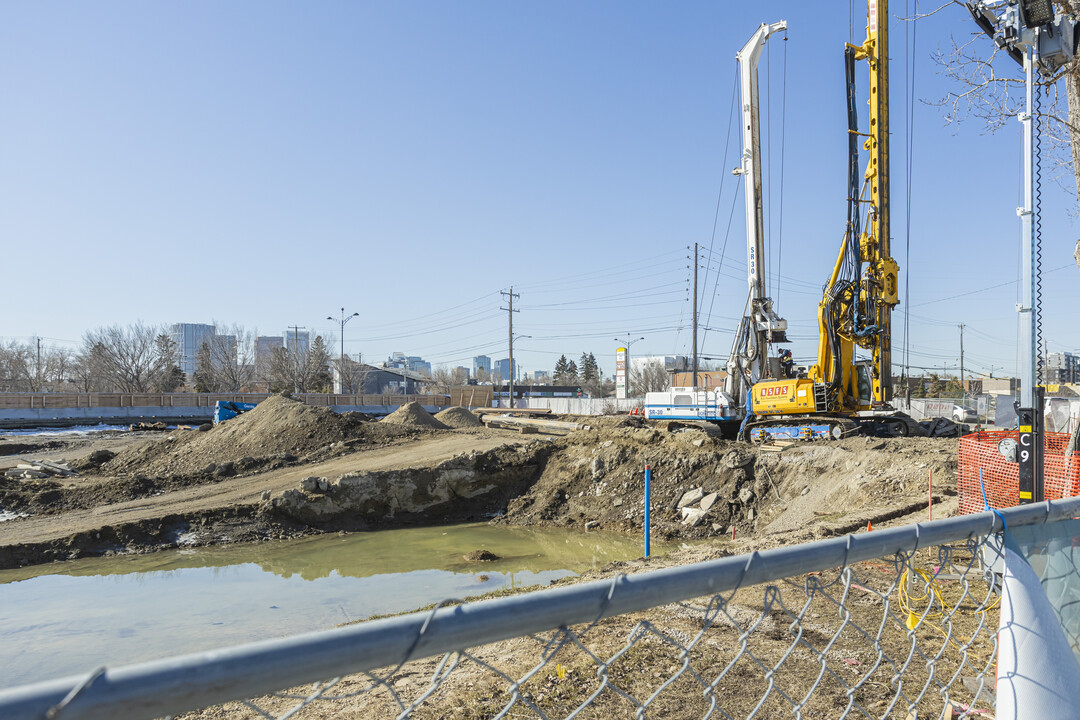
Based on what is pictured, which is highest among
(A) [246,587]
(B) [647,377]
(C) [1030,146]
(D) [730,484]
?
(C) [1030,146]

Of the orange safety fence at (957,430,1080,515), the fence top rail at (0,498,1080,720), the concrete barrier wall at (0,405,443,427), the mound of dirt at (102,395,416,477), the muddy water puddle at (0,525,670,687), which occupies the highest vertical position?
the fence top rail at (0,498,1080,720)

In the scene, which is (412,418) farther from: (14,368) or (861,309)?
(14,368)

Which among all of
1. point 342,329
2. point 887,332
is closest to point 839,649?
point 887,332

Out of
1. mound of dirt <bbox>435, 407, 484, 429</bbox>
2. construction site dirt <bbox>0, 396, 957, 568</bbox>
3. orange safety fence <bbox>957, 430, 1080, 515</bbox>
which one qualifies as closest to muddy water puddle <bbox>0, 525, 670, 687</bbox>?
construction site dirt <bbox>0, 396, 957, 568</bbox>

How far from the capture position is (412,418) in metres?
31.0

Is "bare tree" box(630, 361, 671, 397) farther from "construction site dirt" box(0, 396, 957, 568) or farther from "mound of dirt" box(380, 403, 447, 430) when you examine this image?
"construction site dirt" box(0, 396, 957, 568)

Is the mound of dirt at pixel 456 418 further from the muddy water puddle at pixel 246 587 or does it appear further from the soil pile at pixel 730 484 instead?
the muddy water puddle at pixel 246 587

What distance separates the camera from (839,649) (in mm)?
5562

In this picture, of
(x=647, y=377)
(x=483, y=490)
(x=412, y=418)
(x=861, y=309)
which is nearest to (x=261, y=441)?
(x=412, y=418)

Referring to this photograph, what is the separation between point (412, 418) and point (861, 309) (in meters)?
19.2

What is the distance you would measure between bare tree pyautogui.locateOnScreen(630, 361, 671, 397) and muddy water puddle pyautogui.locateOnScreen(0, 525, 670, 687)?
264ft

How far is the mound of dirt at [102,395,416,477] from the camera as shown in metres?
23.5

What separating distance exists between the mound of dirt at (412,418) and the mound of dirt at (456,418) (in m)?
1.46

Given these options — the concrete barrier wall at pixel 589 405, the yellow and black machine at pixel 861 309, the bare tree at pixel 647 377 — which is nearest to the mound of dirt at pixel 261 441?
the yellow and black machine at pixel 861 309
